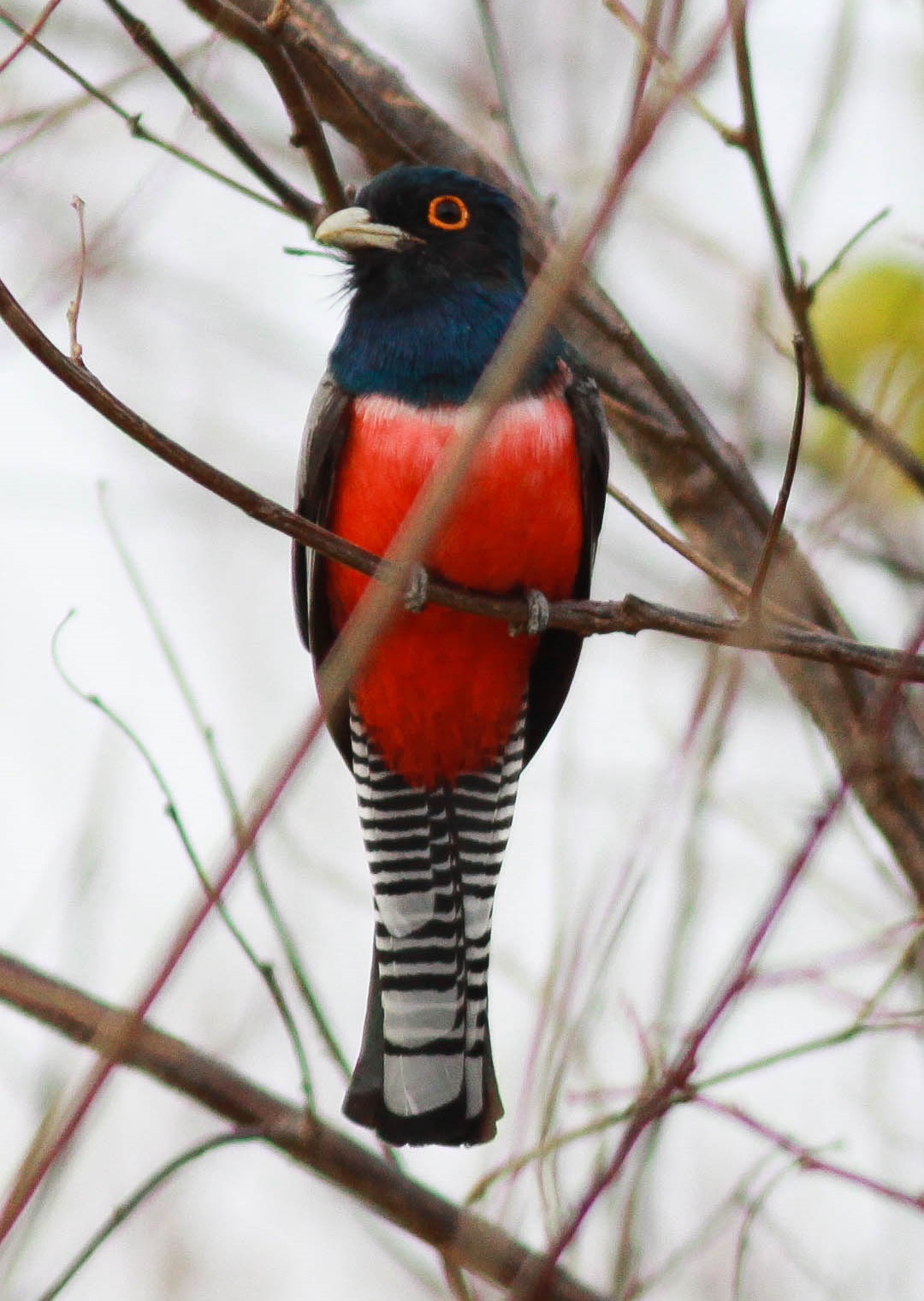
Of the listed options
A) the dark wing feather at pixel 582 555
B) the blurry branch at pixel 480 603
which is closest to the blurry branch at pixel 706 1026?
the blurry branch at pixel 480 603

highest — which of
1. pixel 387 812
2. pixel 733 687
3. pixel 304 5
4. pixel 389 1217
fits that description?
pixel 304 5

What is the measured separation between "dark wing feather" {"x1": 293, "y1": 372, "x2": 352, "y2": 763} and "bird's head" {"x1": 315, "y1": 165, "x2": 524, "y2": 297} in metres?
0.36

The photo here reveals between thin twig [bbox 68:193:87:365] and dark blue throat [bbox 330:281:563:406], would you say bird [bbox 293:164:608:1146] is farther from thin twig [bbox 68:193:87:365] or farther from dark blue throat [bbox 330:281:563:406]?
thin twig [bbox 68:193:87:365]

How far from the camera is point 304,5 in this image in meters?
4.36

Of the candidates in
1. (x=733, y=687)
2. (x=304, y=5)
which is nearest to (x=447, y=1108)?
(x=733, y=687)

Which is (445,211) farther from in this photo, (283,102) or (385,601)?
(385,601)

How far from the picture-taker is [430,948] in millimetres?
4301

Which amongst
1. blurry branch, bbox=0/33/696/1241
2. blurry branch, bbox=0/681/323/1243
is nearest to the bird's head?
blurry branch, bbox=0/33/696/1241

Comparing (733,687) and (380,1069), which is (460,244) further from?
(380,1069)

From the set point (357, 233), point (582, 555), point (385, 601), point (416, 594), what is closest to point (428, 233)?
point (357, 233)

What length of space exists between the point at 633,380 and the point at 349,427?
0.84m

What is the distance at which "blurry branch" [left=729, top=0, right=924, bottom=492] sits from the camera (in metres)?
3.18

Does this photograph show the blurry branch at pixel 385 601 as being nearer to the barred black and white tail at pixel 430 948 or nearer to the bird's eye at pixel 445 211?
the barred black and white tail at pixel 430 948

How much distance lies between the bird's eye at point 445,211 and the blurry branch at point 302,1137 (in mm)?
2283
